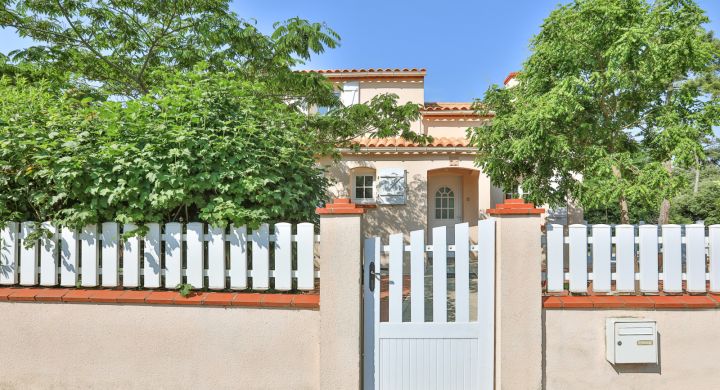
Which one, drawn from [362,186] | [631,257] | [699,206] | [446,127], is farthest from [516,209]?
[699,206]

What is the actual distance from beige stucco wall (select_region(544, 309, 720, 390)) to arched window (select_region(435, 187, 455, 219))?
8.06 meters

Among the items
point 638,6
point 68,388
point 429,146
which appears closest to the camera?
point 68,388

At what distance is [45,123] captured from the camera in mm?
3551

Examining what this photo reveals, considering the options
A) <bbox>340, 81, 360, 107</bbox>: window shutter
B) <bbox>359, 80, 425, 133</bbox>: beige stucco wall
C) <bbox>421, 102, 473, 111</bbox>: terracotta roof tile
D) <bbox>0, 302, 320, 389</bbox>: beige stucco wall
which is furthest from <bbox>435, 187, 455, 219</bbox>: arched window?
<bbox>0, 302, 320, 389</bbox>: beige stucco wall

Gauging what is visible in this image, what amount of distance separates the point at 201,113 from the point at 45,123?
1.66m

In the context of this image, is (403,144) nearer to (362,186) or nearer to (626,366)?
(362,186)

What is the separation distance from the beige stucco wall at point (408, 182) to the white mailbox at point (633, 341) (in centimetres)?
671

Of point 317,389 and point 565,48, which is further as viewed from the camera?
point 565,48

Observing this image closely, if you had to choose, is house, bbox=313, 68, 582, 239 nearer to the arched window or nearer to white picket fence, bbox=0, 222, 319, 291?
the arched window

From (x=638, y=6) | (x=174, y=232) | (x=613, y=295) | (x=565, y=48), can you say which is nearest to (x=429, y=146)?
(x=565, y=48)

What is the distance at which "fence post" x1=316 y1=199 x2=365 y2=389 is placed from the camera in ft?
9.90

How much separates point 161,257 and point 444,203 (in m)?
9.10

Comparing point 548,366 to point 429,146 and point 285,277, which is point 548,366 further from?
point 429,146

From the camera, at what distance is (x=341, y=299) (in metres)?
3.04
